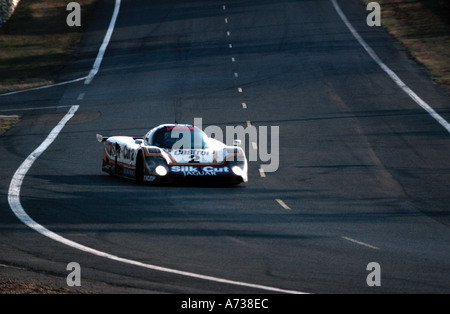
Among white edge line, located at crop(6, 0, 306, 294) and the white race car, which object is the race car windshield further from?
white edge line, located at crop(6, 0, 306, 294)

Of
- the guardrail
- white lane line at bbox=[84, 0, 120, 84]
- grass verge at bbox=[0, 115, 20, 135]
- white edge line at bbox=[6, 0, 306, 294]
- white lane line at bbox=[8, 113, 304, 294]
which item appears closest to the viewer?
white lane line at bbox=[8, 113, 304, 294]

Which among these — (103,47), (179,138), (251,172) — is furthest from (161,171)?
(103,47)

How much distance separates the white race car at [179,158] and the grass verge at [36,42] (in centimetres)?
2382

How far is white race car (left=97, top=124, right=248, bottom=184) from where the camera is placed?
22.2 metres

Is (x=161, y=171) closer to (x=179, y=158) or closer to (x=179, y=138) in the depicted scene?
(x=179, y=158)

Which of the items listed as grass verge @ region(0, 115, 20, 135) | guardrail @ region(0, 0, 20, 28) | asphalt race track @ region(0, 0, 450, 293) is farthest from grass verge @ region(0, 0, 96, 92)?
grass verge @ region(0, 115, 20, 135)

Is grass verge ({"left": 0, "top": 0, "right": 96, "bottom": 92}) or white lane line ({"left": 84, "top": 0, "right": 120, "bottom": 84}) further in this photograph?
grass verge ({"left": 0, "top": 0, "right": 96, "bottom": 92})

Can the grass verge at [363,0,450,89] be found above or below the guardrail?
below

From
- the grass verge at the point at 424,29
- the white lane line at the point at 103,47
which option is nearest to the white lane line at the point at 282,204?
the grass verge at the point at 424,29

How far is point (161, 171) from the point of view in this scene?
22.1m

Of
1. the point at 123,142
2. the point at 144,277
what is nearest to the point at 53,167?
the point at 123,142

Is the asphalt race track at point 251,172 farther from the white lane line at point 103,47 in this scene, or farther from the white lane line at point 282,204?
the white lane line at point 103,47

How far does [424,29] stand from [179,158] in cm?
3898
